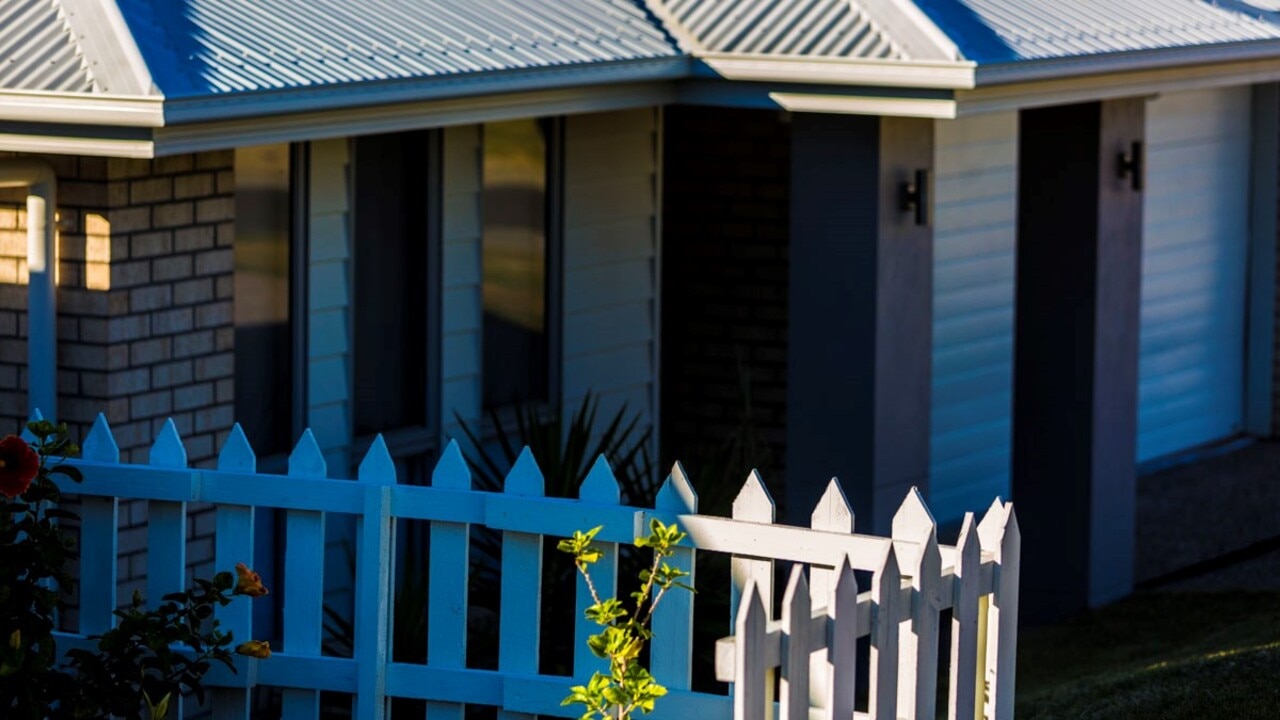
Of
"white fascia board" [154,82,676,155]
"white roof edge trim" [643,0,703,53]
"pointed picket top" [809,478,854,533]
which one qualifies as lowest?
"pointed picket top" [809,478,854,533]

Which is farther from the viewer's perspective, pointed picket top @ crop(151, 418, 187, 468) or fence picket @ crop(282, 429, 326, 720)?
→ pointed picket top @ crop(151, 418, 187, 468)

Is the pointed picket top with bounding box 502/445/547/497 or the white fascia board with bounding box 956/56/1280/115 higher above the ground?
the white fascia board with bounding box 956/56/1280/115

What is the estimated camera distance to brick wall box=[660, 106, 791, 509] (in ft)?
34.5

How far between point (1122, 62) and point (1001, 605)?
13.9 ft

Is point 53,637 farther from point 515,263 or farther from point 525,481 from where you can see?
point 515,263

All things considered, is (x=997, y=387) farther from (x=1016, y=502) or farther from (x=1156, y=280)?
(x=1016, y=502)

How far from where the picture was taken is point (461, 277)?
29.2 feet

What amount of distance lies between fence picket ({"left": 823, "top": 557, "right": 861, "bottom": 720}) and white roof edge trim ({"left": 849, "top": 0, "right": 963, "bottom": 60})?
145 inches

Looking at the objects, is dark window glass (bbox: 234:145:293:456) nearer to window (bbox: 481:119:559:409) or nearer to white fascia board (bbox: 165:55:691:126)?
white fascia board (bbox: 165:55:691:126)

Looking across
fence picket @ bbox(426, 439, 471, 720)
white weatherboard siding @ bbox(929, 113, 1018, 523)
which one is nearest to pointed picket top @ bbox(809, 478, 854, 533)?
fence picket @ bbox(426, 439, 471, 720)

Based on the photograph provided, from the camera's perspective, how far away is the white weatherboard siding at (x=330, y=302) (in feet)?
26.4

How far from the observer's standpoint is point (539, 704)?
17.1 ft

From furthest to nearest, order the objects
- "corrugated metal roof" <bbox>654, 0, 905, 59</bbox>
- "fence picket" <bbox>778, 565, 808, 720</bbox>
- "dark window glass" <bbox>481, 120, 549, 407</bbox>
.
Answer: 1. "dark window glass" <bbox>481, 120, 549, 407</bbox>
2. "corrugated metal roof" <bbox>654, 0, 905, 59</bbox>
3. "fence picket" <bbox>778, 565, 808, 720</bbox>

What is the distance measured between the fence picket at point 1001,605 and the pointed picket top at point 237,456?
1867 millimetres
